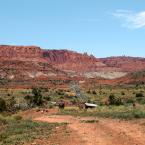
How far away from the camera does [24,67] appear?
504ft

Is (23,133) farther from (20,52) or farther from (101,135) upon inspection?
(20,52)

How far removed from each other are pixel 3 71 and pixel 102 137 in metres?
126

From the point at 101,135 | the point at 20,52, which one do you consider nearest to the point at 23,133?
the point at 101,135

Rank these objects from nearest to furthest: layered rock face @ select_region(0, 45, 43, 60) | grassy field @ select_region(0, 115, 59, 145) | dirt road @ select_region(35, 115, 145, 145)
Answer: dirt road @ select_region(35, 115, 145, 145), grassy field @ select_region(0, 115, 59, 145), layered rock face @ select_region(0, 45, 43, 60)

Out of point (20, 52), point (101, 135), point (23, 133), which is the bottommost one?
point (23, 133)

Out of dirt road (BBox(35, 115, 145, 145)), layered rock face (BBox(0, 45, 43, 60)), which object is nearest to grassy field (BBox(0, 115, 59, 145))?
dirt road (BBox(35, 115, 145, 145))

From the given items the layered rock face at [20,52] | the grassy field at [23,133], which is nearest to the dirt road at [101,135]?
the grassy field at [23,133]

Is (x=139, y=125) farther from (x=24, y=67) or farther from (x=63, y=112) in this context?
(x=24, y=67)

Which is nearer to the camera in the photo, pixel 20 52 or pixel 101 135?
pixel 101 135

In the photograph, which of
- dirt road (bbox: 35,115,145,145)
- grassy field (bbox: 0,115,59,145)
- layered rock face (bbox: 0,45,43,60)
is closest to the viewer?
dirt road (bbox: 35,115,145,145)

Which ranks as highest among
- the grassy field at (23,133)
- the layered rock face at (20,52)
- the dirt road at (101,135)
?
the layered rock face at (20,52)

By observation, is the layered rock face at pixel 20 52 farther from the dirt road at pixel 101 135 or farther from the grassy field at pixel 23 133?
the dirt road at pixel 101 135

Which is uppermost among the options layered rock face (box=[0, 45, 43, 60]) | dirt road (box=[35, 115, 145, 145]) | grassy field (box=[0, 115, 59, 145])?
layered rock face (box=[0, 45, 43, 60])

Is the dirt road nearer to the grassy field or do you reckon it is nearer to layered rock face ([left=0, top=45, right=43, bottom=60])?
the grassy field
